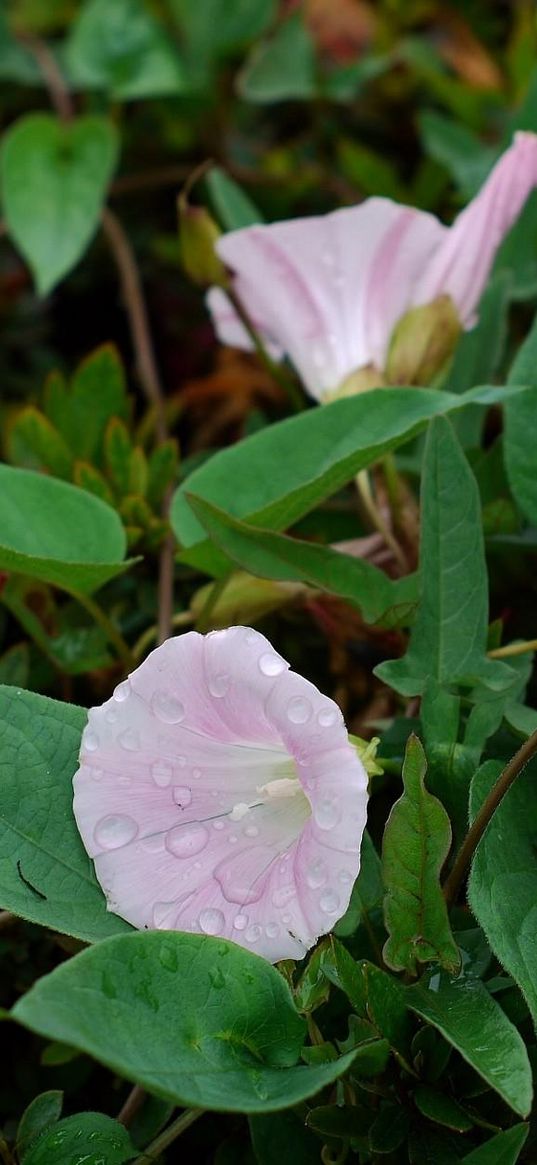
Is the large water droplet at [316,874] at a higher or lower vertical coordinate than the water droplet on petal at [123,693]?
lower

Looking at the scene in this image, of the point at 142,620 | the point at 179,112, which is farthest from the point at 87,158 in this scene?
the point at 142,620

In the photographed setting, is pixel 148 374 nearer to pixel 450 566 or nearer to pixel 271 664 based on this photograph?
pixel 450 566

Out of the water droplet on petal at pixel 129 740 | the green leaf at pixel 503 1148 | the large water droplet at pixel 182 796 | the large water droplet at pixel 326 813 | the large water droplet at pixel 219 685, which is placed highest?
the large water droplet at pixel 219 685

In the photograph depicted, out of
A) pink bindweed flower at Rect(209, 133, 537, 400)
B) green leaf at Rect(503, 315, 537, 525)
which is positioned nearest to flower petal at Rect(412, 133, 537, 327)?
pink bindweed flower at Rect(209, 133, 537, 400)

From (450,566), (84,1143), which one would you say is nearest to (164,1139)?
(84,1143)

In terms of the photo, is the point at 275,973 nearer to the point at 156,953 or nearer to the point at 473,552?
the point at 156,953

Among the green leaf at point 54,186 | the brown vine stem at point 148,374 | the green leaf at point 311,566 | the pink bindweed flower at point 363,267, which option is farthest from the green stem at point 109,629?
the green leaf at point 54,186

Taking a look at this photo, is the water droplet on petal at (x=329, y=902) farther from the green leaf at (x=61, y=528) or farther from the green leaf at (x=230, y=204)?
the green leaf at (x=230, y=204)
